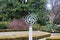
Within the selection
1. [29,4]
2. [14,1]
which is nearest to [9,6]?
[14,1]

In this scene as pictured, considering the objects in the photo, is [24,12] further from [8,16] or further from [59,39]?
[59,39]

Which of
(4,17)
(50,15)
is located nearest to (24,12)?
(4,17)

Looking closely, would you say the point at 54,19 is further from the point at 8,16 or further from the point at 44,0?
the point at 8,16

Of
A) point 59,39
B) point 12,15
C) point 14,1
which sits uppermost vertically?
point 14,1

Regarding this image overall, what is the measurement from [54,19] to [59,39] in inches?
431

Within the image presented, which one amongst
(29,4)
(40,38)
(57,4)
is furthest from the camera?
(57,4)

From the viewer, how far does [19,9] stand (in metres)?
15.3

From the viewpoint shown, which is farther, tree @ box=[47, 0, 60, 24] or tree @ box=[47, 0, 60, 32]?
tree @ box=[47, 0, 60, 24]

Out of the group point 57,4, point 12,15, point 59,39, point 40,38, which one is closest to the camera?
point 59,39

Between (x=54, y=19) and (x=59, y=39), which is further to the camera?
(x=54, y=19)

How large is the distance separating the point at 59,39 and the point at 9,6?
1068 cm

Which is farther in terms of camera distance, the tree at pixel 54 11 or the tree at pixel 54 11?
the tree at pixel 54 11

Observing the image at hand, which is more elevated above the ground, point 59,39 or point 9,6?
point 9,6

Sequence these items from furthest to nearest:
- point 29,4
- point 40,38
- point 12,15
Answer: point 29,4
point 12,15
point 40,38
